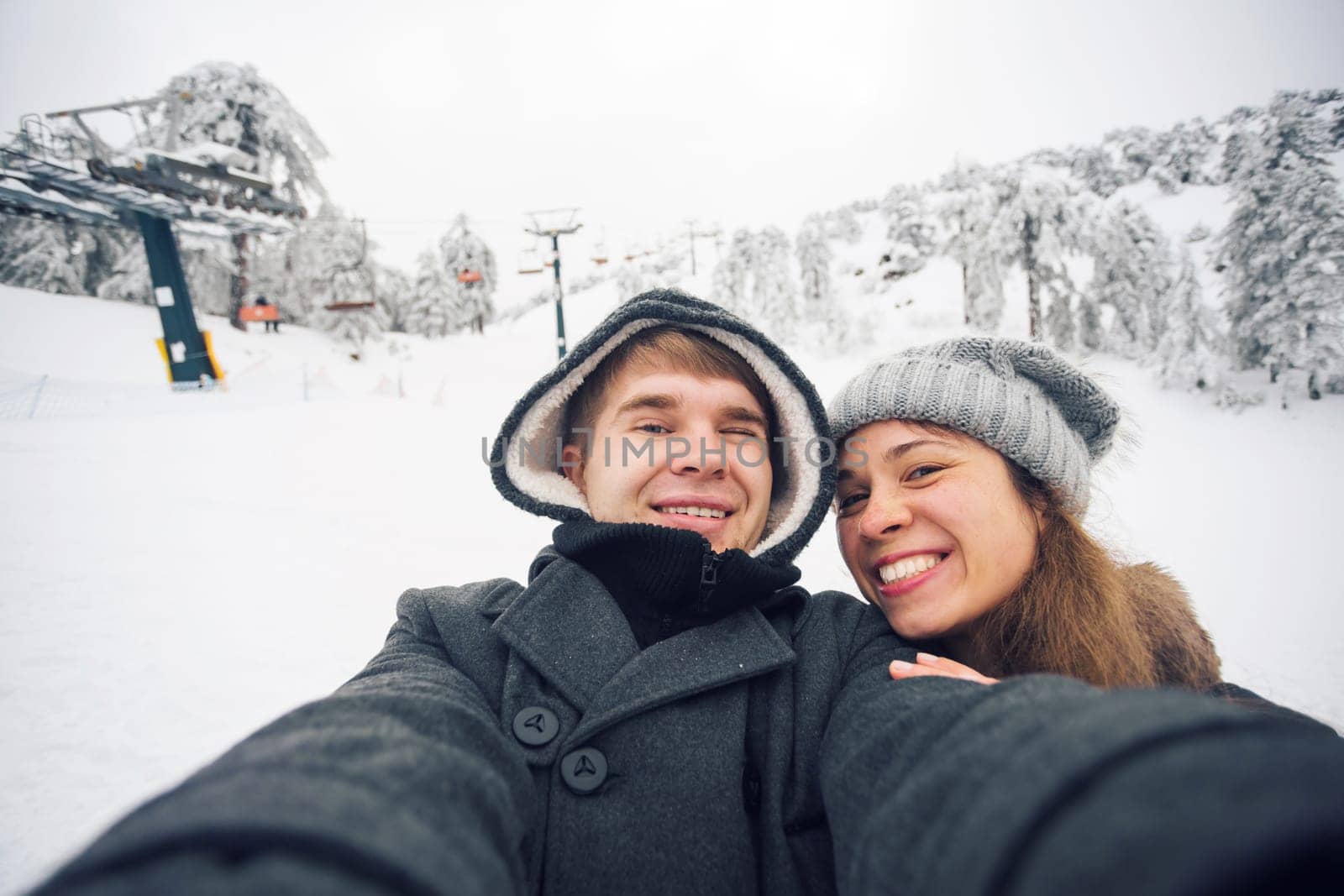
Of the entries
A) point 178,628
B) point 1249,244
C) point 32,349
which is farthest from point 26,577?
point 1249,244

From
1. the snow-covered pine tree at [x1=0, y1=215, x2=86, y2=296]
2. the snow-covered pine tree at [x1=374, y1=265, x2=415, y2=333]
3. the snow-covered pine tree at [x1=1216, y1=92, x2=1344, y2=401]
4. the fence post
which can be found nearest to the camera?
the fence post

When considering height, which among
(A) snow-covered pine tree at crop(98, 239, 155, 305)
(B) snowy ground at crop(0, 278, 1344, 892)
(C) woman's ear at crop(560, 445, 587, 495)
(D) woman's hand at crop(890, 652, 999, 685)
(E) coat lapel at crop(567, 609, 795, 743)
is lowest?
(B) snowy ground at crop(0, 278, 1344, 892)

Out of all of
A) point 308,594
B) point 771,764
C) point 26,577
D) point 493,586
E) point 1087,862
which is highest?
point 1087,862

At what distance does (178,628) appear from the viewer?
151 inches

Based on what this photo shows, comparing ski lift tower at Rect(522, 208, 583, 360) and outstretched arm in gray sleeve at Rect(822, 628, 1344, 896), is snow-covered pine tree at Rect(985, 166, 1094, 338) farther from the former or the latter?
outstretched arm in gray sleeve at Rect(822, 628, 1344, 896)

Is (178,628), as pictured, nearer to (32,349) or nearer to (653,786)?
(653,786)

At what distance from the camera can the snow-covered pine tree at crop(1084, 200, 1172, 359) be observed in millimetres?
18141

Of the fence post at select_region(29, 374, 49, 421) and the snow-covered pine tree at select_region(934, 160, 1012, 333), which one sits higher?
the snow-covered pine tree at select_region(934, 160, 1012, 333)

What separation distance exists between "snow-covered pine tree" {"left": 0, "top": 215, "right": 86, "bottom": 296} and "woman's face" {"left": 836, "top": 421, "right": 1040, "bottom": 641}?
33102 millimetres

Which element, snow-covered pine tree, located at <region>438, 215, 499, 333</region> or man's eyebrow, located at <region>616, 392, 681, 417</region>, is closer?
man's eyebrow, located at <region>616, 392, 681, 417</region>

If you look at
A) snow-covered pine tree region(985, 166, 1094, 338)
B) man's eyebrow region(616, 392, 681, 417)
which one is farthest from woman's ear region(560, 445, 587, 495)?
snow-covered pine tree region(985, 166, 1094, 338)

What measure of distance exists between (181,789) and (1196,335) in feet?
67.6

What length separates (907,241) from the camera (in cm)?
3431

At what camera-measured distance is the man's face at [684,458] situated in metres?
2.00
